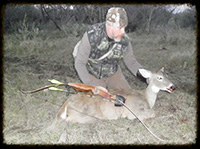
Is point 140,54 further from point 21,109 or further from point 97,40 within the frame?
point 21,109

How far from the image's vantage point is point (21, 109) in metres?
3.51

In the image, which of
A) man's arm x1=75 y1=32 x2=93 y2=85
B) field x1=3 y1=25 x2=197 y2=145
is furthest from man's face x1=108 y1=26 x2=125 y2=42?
field x1=3 y1=25 x2=197 y2=145

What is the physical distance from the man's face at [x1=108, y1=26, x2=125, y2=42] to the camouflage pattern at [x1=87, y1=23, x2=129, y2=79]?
106 mm

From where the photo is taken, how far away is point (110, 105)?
3.18 meters

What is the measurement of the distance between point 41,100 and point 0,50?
3.81 ft

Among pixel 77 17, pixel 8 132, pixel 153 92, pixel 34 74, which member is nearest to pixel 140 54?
pixel 34 74

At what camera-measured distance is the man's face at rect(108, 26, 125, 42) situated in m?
3.14

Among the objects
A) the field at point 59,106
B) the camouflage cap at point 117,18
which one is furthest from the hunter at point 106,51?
the field at point 59,106

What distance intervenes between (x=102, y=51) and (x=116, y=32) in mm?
427

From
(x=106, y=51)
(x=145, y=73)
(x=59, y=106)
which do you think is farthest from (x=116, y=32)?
(x=59, y=106)

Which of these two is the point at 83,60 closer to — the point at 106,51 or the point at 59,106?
the point at 106,51

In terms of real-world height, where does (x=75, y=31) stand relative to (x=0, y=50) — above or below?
below

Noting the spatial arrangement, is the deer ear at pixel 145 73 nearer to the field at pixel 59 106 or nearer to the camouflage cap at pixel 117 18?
the field at pixel 59 106

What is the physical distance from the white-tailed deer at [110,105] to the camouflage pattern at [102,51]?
0.49 m
